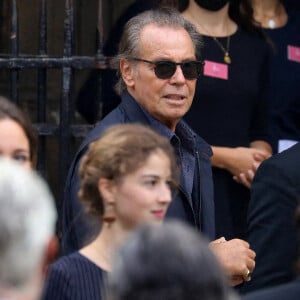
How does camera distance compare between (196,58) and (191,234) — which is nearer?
(191,234)

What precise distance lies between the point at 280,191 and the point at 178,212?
1.33 feet

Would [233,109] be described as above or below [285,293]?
below

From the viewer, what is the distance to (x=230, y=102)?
5.94 metres

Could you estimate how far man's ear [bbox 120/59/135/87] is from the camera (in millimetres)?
5086

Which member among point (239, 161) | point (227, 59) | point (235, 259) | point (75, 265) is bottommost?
point (239, 161)

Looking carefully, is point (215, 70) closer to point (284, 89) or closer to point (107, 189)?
point (284, 89)

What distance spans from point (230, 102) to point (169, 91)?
959mm

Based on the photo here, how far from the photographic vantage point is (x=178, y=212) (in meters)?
4.73

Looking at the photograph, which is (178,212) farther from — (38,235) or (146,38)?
(38,235)

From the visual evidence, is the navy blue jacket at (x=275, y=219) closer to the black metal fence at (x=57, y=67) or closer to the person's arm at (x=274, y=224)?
the person's arm at (x=274, y=224)

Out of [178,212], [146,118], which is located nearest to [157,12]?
[146,118]

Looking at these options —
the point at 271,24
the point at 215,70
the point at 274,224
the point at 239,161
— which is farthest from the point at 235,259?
the point at 271,24

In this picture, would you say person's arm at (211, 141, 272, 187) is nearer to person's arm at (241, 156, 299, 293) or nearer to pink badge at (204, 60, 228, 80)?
pink badge at (204, 60, 228, 80)

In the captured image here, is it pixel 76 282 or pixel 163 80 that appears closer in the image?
pixel 76 282
